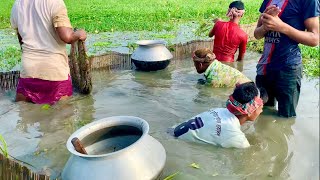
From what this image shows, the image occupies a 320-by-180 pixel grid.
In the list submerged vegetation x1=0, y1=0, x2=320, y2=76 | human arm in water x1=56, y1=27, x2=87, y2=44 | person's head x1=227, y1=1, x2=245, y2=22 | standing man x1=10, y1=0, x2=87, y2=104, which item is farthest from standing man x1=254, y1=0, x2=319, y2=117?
submerged vegetation x1=0, y1=0, x2=320, y2=76

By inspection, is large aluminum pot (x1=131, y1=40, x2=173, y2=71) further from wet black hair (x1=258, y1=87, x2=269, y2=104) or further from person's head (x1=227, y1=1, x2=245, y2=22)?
wet black hair (x1=258, y1=87, x2=269, y2=104)

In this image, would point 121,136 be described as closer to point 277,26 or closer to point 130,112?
point 130,112

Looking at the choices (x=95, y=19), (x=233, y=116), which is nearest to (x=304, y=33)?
(x=233, y=116)

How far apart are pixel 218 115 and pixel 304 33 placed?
1467 millimetres

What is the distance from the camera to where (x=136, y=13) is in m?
13.6

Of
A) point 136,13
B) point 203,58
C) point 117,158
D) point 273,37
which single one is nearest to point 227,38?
point 203,58

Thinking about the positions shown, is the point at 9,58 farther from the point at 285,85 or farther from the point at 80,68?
the point at 285,85

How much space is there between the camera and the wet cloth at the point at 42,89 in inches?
224

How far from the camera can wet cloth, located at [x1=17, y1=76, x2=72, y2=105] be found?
18.7 ft

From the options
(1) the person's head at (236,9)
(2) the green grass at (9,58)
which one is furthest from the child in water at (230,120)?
(2) the green grass at (9,58)

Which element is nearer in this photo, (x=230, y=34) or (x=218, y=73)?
(x=218, y=73)

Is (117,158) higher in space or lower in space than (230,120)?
higher

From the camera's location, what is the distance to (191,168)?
400 centimetres

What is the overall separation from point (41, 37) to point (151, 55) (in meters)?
2.36
